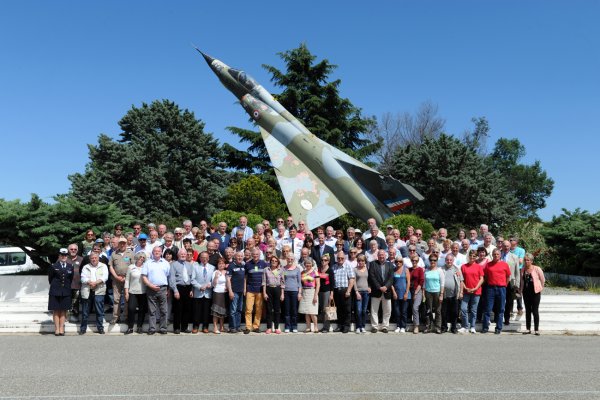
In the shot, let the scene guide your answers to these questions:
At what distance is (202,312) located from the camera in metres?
9.67

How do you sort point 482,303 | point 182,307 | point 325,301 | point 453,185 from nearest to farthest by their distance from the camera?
point 182,307, point 325,301, point 482,303, point 453,185

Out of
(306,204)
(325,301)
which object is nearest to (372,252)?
(325,301)

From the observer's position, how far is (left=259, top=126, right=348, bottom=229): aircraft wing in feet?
51.2

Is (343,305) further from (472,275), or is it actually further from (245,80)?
(245,80)

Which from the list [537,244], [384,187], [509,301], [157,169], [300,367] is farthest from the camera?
[157,169]

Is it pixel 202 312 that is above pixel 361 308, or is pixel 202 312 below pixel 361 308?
below

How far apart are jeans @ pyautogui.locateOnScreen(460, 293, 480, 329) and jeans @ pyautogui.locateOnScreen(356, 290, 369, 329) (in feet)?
5.78

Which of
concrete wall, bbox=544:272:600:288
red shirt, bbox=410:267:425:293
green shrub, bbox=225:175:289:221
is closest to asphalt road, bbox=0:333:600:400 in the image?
red shirt, bbox=410:267:425:293

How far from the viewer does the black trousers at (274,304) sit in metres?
9.67

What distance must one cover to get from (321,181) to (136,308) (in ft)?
25.6

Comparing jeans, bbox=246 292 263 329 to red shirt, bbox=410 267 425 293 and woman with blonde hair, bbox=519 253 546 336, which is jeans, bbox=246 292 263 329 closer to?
red shirt, bbox=410 267 425 293

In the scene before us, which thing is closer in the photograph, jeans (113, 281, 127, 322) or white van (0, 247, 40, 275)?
jeans (113, 281, 127, 322)

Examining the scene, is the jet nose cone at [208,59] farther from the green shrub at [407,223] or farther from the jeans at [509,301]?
the jeans at [509,301]

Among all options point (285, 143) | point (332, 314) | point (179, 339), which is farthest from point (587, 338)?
point (285, 143)
